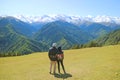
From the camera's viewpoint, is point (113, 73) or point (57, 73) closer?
point (113, 73)

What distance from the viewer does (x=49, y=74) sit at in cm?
2806

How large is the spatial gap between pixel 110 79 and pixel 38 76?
7.61 metres

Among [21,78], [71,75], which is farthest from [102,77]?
[21,78]

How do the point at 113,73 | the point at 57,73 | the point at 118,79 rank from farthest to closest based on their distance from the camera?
1. the point at 57,73
2. the point at 113,73
3. the point at 118,79

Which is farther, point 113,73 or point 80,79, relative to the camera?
point 113,73

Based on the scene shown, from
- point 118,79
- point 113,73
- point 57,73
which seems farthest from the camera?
point 57,73

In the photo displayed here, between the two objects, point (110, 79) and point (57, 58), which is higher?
point (57, 58)

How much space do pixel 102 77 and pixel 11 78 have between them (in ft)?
31.2

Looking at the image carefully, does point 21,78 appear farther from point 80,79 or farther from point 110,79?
point 110,79

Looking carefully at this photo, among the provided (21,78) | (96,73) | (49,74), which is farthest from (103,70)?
(21,78)

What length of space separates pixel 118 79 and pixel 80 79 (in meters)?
3.51

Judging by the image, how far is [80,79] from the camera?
24.5 metres

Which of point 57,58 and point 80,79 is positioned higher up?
point 57,58

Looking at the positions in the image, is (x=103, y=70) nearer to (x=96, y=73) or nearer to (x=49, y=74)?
(x=96, y=73)
